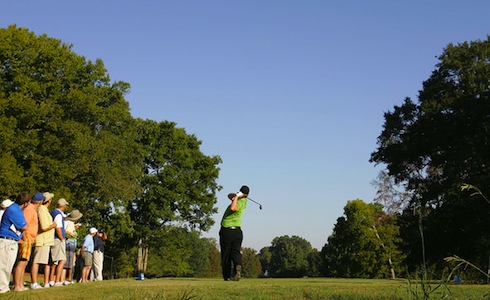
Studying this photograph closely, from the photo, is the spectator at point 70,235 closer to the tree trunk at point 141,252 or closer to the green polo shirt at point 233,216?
the green polo shirt at point 233,216

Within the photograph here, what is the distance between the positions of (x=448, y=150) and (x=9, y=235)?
2575 centimetres

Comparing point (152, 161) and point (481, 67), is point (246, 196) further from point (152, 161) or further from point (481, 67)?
point (152, 161)

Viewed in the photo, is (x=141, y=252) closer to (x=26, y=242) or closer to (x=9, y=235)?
(x=26, y=242)

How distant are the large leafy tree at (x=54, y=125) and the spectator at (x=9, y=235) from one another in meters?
17.7

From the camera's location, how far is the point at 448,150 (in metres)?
32.8

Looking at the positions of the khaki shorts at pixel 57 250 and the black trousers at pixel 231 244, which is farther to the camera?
the khaki shorts at pixel 57 250

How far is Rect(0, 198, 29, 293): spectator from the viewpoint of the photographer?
12164 mm

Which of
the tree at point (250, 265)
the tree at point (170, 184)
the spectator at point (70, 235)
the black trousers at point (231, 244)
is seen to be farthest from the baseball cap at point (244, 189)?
the tree at point (250, 265)

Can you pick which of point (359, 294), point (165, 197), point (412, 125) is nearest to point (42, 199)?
point (359, 294)

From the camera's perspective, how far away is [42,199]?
1355cm

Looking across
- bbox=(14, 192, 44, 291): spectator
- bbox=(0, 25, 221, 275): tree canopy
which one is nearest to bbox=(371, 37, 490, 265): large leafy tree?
bbox=(0, 25, 221, 275): tree canopy

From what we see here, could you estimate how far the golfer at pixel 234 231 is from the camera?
1436cm

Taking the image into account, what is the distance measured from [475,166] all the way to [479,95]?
15.7 ft

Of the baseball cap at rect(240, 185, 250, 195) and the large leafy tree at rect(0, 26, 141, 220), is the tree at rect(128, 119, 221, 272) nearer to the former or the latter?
the large leafy tree at rect(0, 26, 141, 220)
